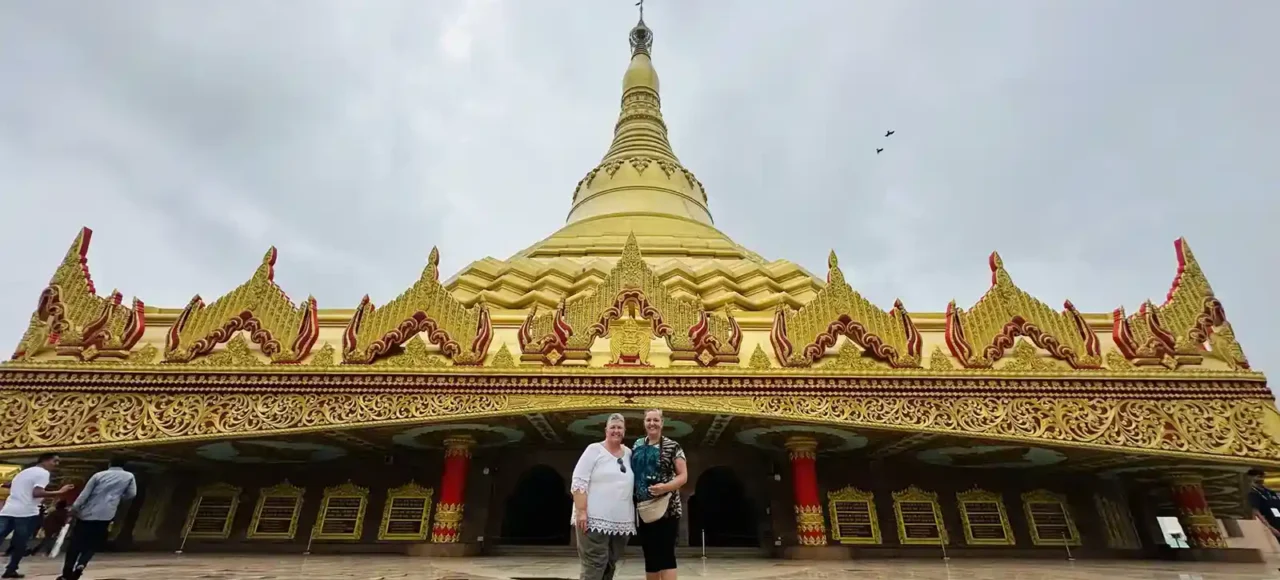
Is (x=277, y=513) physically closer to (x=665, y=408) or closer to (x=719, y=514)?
(x=665, y=408)

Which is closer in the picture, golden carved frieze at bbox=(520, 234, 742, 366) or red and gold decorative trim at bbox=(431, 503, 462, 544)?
golden carved frieze at bbox=(520, 234, 742, 366)

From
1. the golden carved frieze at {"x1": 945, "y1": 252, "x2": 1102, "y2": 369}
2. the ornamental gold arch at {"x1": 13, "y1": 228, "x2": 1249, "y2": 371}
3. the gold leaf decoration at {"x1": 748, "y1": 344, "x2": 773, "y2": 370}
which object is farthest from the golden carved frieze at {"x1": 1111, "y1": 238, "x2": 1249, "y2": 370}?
the gold leaf decoration at {"x1": 748, "y1": 344, "x2": 773, "y2": 370}

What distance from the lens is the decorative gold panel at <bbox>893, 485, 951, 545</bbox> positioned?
33.9 feet

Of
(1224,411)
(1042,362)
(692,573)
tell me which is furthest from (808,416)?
(1224,411)

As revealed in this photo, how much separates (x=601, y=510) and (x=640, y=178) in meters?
17.5

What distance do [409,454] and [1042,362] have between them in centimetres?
929

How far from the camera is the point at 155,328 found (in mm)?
9422

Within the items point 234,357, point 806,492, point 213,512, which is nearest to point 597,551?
point 806,492

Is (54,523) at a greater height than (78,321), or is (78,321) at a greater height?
(78,321)

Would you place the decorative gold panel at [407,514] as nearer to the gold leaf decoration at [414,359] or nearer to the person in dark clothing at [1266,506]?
the gold leaf decoration at [414,359]

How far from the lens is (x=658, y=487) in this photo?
3.63 meters

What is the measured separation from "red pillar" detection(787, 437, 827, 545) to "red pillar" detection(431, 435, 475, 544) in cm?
462

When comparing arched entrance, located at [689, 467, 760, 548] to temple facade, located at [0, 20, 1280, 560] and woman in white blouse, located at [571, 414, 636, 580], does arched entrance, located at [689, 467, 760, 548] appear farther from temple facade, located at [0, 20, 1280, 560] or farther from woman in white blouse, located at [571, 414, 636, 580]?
woman in white blouse, located at [571, 414, 636, 580]

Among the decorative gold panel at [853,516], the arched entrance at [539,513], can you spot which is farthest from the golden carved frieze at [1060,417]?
the arched entrance at [539,513]
